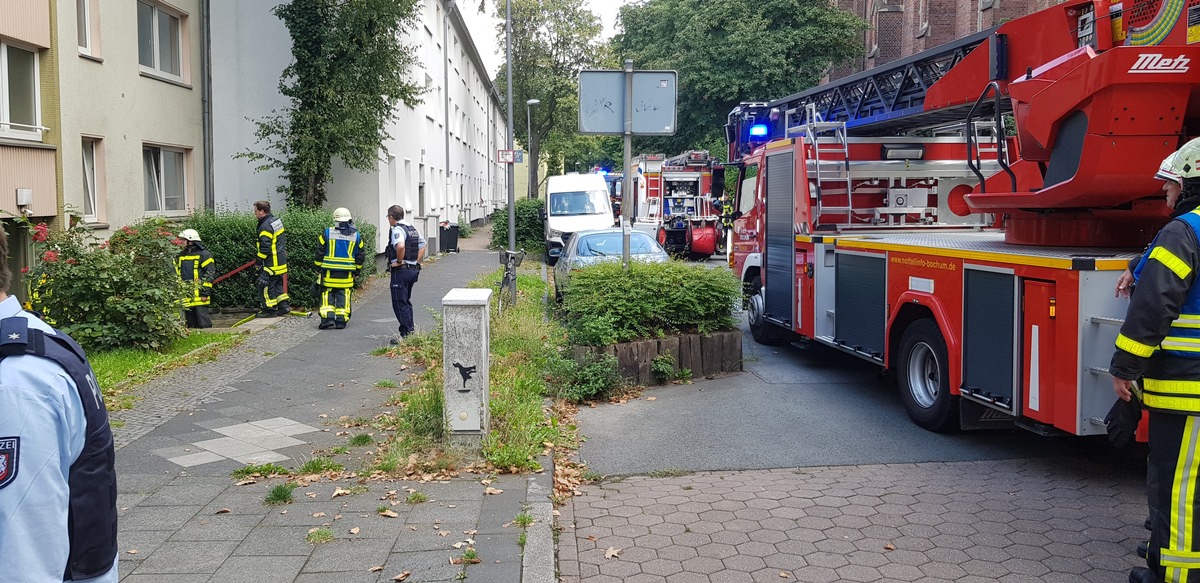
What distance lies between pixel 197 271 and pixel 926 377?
949 cm

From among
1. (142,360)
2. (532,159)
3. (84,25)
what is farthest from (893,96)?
(532,159)

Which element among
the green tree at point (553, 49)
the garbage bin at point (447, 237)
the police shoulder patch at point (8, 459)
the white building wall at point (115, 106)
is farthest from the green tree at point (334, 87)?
the green tree at point (553, 49)

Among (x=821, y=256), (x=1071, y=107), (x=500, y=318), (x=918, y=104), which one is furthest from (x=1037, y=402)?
(x=500, y=318)

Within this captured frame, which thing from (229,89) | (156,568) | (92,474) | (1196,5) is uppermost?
(229,89)

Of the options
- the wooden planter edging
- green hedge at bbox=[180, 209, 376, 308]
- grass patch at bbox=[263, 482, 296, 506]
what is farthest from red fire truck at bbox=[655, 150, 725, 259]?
grass patch at bbox=[263, 482, 296, 506]

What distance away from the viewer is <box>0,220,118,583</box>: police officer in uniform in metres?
2.25

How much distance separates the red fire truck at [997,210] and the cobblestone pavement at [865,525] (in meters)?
0.50

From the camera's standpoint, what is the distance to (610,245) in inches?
607

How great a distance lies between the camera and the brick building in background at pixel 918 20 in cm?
3438

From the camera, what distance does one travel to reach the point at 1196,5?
5676 millimetres

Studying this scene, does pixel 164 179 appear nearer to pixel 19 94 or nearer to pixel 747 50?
pixel 19 94

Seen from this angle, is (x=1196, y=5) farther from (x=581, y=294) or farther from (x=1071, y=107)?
(x=581, y=294)

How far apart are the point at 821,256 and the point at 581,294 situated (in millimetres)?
2365

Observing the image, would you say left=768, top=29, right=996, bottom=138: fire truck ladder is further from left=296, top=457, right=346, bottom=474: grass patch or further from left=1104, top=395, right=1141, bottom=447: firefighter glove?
left=296, top=457, right=346, bottom=474: grass patch
